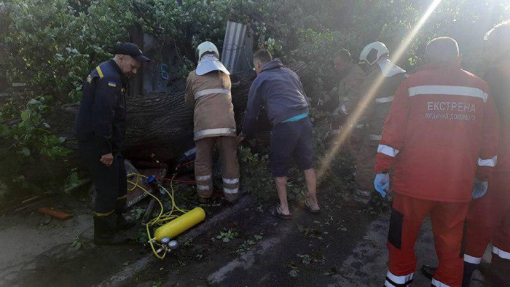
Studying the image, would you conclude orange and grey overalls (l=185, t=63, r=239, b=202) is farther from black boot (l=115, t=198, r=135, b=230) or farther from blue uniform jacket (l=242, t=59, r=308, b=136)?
black boot (l=115, t=198, r=135, b=230)

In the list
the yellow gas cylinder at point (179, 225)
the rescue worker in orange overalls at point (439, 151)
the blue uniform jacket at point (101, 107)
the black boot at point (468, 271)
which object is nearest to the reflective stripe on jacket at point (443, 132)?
the rescue worker in orange overalls at point (439, 151)

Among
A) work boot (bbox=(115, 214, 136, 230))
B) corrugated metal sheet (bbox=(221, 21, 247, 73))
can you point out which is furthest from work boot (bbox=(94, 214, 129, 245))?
corrugated metal sheet (bbox=(221, 21, 247, 73))

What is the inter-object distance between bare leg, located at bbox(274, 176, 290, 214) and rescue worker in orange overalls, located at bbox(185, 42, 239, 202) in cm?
61

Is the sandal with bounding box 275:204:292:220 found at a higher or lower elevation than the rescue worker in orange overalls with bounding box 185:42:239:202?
lower

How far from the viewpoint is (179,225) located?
3688 mm

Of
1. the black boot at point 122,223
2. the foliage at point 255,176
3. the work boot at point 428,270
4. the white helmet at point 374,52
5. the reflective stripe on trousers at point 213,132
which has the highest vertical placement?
the white helmet at point 374,52

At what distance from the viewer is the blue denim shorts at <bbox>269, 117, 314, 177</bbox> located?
389 cm

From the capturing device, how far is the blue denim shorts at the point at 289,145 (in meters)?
3.89

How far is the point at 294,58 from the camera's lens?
6.70 meters

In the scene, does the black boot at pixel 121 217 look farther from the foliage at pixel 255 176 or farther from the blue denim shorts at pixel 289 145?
the blue denim shorts at pixel 289 145

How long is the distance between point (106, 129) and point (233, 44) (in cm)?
381

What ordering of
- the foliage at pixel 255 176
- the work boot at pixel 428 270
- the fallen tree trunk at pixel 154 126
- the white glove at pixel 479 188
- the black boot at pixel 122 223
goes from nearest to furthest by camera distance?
the white glove at pixel 479 188 < the work boot at pixel 428 270 < the black boot at pixel 122 223 < the fallen tree trunk at pixel 154 126 < the foliage at pixel 255 176

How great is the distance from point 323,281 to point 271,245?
735mm

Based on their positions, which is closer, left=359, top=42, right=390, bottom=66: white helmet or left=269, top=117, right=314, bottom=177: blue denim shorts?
left=269, top=117, right=314, bottom=177: blue denim shorts
